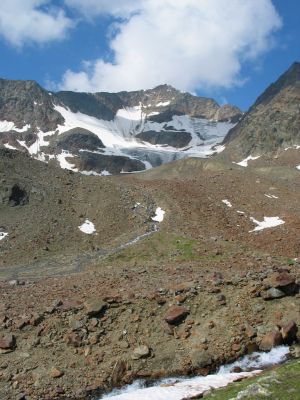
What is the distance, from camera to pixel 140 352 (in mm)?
22250

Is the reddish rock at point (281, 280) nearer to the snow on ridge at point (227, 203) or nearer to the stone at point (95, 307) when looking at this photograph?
the stone at point (95, 307)

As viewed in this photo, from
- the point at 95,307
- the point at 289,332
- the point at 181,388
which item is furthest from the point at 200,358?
the point at 95,307

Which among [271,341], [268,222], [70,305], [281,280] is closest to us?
[271,341]

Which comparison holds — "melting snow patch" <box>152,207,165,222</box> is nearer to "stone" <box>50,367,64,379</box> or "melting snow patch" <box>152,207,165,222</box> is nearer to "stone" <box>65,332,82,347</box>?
"stone" <box>65,332,82,347</box>

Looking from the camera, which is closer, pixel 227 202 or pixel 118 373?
pixel 118 373

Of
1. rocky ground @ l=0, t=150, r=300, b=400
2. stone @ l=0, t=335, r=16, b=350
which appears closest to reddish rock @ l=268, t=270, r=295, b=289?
rocky ground @ l=0, t=150, r=300, b=400

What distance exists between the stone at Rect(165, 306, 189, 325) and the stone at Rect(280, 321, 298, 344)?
485cm

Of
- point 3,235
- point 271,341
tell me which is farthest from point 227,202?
point 271,341

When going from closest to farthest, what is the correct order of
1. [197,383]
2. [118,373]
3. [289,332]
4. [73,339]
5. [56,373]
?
[197,383] < [118,373] < [56,373] < [289,332] < [73,339]

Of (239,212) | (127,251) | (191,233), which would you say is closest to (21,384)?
(127,251)

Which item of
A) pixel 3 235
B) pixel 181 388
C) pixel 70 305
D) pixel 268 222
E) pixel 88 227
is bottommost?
pixel 181 388

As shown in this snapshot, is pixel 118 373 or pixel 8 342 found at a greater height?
pixel 8 342

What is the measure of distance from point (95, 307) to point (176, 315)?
4.35 metres

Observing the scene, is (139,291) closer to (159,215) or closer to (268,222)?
(159,215)
